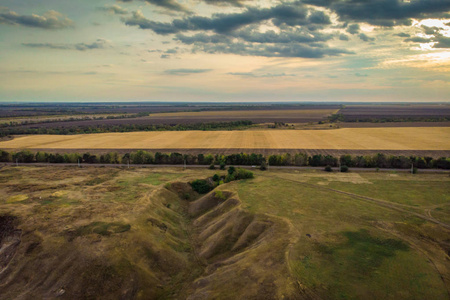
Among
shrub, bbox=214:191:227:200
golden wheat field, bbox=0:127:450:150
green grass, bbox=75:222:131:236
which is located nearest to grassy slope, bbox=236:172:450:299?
shrub, bbox=214:191:227:200

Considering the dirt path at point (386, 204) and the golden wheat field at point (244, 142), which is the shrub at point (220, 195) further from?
the golden wheat field at point (244, 142)

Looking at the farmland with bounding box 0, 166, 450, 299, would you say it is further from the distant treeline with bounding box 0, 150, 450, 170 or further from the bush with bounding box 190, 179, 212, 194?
the distant treeline with bounding box 0, 150, 450, 170

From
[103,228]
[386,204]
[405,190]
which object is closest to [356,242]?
[386,204]

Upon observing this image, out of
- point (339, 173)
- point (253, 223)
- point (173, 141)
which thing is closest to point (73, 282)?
point (253, 223)

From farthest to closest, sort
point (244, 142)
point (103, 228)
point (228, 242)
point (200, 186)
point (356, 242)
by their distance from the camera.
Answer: point (244, 142)
point (200, 186)
point (228, 242)
point (103, 228)
point (356, 242)

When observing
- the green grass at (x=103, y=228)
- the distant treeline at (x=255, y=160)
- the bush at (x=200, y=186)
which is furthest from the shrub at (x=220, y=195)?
the distant treeline at (x=255, y=160)

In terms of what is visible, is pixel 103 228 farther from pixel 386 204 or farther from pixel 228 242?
pixel 386 204
